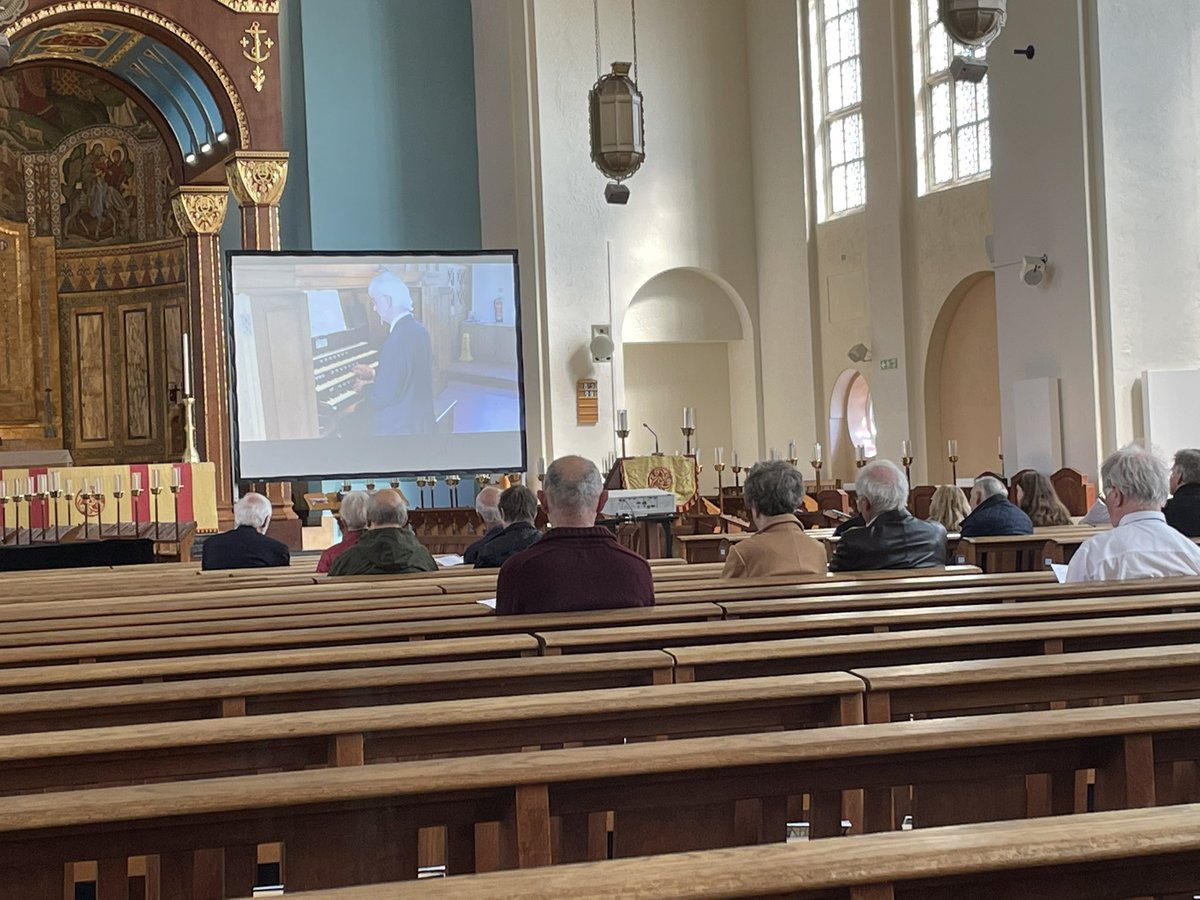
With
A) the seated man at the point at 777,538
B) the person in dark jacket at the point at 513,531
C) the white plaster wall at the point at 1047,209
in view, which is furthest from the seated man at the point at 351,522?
the white plaster wall at the point at 1047,209

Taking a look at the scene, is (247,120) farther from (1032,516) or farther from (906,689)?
(906,689)

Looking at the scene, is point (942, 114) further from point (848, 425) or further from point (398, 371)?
point (398, 371)

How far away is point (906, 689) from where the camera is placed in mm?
2334

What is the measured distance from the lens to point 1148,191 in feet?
38.7

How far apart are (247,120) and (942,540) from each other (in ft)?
35.4

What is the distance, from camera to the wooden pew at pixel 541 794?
1.70 meters

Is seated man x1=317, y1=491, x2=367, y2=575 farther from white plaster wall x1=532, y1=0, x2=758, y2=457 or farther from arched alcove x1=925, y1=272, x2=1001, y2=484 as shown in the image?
white plaster wall x1=532, y1=0, x2=758, y2=457

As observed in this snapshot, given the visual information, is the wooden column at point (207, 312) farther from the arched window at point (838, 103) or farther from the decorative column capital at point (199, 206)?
the arched window at point (838, 103)

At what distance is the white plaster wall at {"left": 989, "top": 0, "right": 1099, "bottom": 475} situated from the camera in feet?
38.9

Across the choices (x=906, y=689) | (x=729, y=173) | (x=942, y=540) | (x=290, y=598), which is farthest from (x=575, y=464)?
(x=729, y=173)

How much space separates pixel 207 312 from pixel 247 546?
29.7 feet

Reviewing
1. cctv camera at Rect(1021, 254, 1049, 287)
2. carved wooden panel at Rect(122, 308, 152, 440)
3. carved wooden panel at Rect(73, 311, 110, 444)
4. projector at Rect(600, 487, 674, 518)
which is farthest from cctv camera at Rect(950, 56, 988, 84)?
carved wooden panel at Rect(73, 311, 110, 444)

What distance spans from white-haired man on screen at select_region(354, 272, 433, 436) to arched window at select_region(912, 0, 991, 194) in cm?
537

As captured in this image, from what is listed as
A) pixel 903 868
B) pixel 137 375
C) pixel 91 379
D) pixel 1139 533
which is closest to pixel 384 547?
pixel 1139 533
